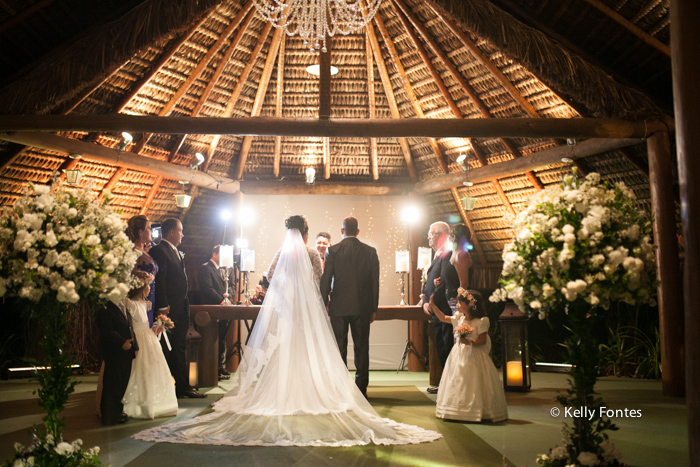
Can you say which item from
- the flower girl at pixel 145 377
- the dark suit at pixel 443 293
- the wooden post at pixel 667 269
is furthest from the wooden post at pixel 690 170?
the flower girl at pixel 145 377

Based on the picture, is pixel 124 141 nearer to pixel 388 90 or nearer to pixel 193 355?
pixel 193 355

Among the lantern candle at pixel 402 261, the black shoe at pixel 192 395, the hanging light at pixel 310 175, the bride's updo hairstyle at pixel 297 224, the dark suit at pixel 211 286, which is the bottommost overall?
the black shoe at pixel 192 395

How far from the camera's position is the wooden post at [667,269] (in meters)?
5.54

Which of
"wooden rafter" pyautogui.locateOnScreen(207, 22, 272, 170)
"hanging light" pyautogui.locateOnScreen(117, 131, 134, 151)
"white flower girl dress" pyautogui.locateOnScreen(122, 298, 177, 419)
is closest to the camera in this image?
"white flower girl dress" pyautogui.locateOnScreen(122, 298, 177, 419)

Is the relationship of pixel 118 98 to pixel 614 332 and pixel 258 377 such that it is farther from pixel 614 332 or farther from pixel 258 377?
pixel 614 332

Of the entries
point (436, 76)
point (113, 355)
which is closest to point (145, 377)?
point (113, 355)

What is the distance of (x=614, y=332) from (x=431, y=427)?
14.3 feet

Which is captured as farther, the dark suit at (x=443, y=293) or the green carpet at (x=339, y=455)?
the dark suit at (x=443, y=293)

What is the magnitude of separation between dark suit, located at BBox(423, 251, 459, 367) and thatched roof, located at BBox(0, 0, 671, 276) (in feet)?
2.46

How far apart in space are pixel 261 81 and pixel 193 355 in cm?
401

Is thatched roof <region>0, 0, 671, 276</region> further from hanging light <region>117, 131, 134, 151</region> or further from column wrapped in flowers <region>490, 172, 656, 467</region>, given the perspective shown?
column wrapped in flowers <region>490, 172, 656, 467</region>

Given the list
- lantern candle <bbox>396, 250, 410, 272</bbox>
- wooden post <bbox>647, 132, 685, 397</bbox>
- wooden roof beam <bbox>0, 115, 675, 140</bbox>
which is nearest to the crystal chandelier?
wooden roof beam <bbox>0, 115, 675, 140</bbox>

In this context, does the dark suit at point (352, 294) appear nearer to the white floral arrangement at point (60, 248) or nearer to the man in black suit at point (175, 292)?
the man in black suit at point (175, 292)

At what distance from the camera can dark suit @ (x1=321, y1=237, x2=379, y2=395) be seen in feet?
17.5
